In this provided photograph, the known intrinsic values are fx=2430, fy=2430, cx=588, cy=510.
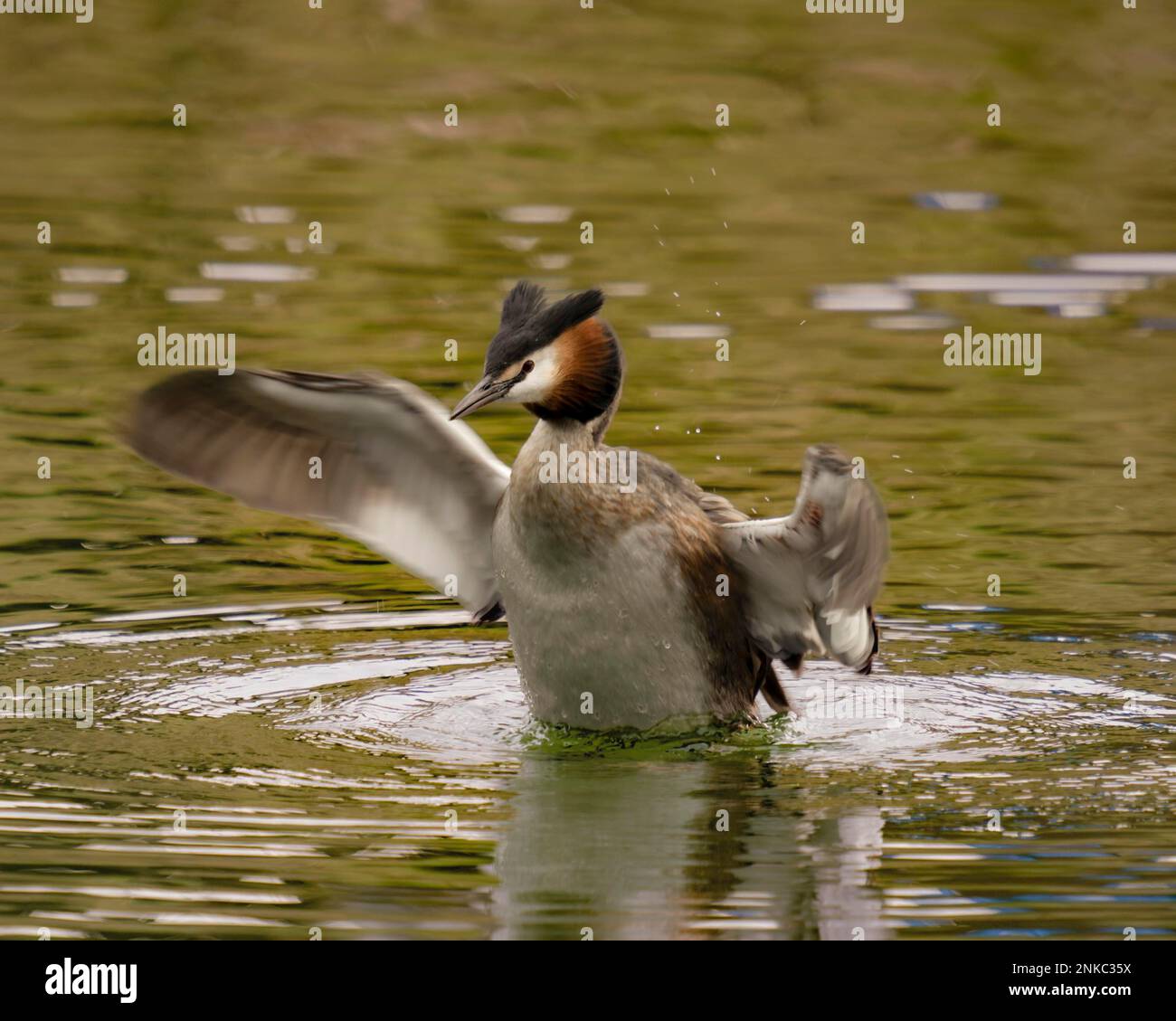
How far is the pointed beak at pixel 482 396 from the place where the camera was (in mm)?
11333

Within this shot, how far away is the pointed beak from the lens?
37.2 ft

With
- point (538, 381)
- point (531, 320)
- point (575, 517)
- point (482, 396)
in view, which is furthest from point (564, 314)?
point (575, 517)

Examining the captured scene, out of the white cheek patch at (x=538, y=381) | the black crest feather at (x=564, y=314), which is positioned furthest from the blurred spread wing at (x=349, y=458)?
the black crest feather at (x=564, y=314)

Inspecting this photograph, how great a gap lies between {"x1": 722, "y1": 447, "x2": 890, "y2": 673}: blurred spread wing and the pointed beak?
136 centimetres

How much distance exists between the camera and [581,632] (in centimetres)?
1181

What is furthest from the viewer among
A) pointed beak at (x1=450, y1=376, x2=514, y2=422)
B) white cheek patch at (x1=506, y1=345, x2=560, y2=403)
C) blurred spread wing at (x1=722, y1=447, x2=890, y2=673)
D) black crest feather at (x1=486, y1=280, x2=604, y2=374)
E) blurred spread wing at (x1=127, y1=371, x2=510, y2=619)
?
blurred spread wing at (x1=127, y1=371, x2=510, y2=619)

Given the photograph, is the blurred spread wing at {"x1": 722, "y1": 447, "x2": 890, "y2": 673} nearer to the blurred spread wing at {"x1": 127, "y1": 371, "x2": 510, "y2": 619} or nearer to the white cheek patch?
the white cheek patch

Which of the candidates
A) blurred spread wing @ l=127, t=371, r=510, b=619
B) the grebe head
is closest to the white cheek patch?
the grebe head

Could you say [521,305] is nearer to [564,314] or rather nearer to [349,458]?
[564,314]

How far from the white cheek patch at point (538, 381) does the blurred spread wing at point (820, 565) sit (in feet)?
3.75

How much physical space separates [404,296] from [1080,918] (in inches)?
543

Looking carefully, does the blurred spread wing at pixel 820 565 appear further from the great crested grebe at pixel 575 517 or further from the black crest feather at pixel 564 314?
the black crest feather at pixel 564 314

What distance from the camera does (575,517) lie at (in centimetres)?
1177

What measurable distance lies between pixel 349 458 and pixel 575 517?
153 centimetres
